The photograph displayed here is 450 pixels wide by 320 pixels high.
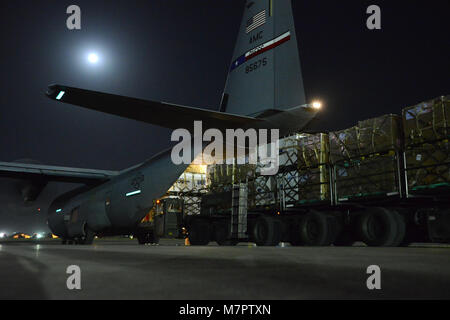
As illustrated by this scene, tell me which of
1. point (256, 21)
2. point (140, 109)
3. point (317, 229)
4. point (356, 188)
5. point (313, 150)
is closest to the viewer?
point (140, 109)

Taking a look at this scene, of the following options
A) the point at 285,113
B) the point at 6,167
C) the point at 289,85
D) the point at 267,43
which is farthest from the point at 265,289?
the point at 6,167

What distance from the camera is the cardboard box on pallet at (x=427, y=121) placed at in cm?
888

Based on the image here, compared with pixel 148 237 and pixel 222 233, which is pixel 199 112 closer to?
pixel 222 233

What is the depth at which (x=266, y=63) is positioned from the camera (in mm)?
12117

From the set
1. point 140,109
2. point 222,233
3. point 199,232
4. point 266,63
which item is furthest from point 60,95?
point 199,232

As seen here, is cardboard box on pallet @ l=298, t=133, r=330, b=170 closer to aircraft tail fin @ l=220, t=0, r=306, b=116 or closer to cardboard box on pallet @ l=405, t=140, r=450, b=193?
aircraft tail fin @ l=220, t=0, r=306, b=116

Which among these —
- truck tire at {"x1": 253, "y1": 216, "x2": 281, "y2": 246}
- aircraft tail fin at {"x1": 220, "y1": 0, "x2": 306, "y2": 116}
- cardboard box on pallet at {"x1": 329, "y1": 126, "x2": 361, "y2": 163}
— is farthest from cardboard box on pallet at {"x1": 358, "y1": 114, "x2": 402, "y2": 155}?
truck tire at {"x1": 253, "y1": 216, "x2": 281, "y2": 246}

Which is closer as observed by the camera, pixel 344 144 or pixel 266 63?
pixel 344 144

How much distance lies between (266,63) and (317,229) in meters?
5.29

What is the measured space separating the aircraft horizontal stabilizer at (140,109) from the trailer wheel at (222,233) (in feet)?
20.0

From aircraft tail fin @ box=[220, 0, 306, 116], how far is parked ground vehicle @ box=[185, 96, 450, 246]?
190cm

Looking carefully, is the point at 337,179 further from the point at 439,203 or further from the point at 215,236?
the point at 215,236

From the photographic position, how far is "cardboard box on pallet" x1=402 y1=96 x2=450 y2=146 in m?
8.88

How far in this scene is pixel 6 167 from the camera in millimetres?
19484
